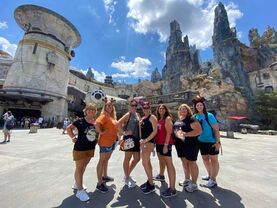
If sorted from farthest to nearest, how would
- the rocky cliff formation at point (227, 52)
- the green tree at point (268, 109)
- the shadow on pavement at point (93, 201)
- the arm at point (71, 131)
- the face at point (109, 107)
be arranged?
the rocky cliff formation at point (227, 52) < the green tree at point (268, 109) < the face at point (109, 107) < the arm at point (71, 131) < the shadow on pavement at point (93, 201)

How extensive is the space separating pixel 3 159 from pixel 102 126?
444 cm

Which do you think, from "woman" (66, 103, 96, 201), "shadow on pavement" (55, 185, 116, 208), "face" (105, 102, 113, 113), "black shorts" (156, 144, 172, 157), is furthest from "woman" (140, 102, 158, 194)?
"woman" (66, 103, 96, 201)

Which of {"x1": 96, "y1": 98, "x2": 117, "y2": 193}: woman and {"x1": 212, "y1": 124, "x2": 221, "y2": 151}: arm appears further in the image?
{"x1": 212, "y1": 124, "x2": 221, "y2": 151}: arm

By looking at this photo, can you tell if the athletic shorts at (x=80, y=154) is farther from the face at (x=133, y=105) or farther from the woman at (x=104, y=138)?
the face at (x=133, y=105)

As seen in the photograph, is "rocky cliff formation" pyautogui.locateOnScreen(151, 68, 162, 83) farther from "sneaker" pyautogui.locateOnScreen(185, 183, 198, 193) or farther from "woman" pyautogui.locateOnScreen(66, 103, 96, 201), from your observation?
"woman" pyautogui.locateOnScreen(66, 103, 96, 201)

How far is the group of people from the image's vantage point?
3301 millimetres

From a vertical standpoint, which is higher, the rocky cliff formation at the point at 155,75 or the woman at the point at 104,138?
the rocky cliff formation at the point at 155,75

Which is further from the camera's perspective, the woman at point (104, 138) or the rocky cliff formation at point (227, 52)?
the rocky cliff formation at point (227, 52)

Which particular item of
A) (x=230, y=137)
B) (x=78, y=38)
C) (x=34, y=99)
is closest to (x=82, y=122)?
(x=230, y=137)

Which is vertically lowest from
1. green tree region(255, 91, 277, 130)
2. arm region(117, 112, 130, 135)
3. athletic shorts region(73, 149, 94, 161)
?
athletic shorts region(73, 149, 94, 161)

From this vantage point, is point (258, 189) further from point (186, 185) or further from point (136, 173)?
point (136, 173)

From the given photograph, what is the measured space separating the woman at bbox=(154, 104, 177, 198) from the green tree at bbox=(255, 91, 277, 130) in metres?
35.6

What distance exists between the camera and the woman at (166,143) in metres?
3.31

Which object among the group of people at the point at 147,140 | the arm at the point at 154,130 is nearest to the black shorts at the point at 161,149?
the group of people at the point at 147,140
